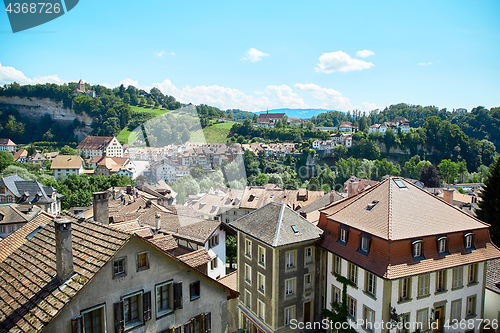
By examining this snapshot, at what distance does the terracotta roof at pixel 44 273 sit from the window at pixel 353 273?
41.1 ft

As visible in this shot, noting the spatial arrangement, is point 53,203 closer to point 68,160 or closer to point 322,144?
point 68,160

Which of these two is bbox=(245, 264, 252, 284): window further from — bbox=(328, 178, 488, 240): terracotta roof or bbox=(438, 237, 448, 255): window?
bbox=(438, 237, 448, 255): window

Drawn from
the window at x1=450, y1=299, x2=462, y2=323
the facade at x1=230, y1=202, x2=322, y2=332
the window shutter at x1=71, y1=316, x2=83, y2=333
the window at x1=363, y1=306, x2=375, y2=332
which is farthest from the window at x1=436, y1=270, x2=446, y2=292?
the window shutter at x1=71, y1=316, x2=83, y2=333

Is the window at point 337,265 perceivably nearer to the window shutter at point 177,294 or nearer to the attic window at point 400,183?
the attic window at point 400,183

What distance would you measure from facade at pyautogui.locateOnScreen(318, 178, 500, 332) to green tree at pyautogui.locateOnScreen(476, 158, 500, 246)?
294 inches

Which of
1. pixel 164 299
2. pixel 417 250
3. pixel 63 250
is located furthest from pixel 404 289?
pixel 63 250

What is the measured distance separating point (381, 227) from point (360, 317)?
483 centimetres

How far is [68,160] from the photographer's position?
8475cm

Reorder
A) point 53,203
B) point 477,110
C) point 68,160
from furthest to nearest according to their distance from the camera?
1. point 477,110
2. point 68,160
3. point 53,203

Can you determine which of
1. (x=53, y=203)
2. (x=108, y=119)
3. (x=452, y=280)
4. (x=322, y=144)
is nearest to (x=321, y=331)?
(x=452, y=280)

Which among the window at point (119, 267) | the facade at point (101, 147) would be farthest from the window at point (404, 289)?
the facade at point (101, 147)

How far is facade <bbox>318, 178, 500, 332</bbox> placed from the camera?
13977mm

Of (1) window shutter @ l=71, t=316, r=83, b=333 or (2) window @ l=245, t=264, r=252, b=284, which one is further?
(2) window @ l=245, t=264, r=252, b=284

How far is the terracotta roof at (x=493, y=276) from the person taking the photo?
16906 mm
